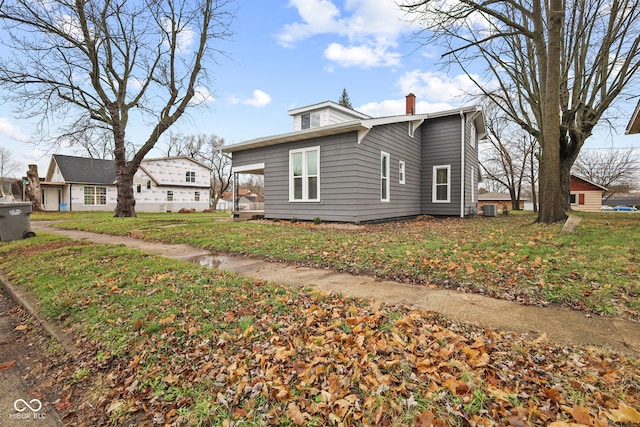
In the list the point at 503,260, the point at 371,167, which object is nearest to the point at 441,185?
the point at 371,167

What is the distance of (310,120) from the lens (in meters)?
17.1

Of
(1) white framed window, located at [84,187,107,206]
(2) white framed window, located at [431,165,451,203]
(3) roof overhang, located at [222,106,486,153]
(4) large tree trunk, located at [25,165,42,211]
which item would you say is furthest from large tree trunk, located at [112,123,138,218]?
(2) white framed window, located at [431,165,451,203]

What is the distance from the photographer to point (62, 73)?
13008 mm

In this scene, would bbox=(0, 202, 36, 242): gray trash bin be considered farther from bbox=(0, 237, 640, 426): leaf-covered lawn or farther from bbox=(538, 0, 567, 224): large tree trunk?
bbox=(538, 0, 567, 224): large tree trunk

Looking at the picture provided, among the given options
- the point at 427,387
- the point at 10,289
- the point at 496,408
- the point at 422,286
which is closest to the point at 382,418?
the point at 427,387

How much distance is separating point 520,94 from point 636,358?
14.0 meters

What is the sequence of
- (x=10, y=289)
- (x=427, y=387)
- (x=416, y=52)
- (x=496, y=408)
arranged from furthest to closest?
(x=416, y=52) → (x=10, y=289) → (x=427, y=387) → (x=496, y=408)

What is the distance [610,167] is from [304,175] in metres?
42.5

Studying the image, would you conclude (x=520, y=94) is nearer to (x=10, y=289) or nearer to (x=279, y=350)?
(x=279, y=350)

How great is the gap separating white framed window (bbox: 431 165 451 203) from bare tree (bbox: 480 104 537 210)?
8254mm

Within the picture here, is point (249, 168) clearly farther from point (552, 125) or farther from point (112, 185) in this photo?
point (112, 185)

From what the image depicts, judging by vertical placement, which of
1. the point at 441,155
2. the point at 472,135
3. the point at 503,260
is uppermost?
the point at 472,135

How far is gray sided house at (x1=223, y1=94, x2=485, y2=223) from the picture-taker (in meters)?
9.74

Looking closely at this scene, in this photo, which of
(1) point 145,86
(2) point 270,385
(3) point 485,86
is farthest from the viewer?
(1) point 145,86
